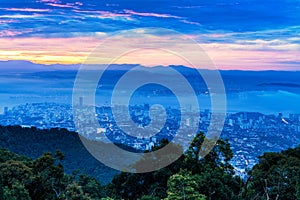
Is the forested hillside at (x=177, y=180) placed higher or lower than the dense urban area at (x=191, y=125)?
lower

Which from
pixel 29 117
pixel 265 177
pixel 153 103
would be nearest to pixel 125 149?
pixel 153 103

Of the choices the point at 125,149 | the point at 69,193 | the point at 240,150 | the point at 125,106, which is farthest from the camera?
the point at 125,149

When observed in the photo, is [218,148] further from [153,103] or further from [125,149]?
[125,149]

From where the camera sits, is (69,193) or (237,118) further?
(237,118)

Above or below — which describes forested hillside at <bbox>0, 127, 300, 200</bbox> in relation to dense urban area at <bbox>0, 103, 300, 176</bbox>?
below

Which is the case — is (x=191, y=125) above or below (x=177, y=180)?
above

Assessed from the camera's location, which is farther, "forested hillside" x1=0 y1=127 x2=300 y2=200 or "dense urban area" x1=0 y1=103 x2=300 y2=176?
"dense urban area" x1=0 y1=103 x2=300 y2=176

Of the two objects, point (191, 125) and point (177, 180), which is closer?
point (177, 180)

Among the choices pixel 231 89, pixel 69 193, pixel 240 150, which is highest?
pixel 231 89

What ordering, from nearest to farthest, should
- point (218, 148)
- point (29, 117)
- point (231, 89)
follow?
point (218, 148) → point (231, 89) → point (29, 117)

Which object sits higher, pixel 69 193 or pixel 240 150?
pixel 240 150

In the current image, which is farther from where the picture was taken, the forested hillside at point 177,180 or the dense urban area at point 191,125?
the dense urban area at point 191,125
